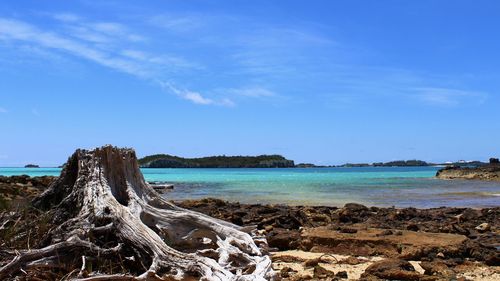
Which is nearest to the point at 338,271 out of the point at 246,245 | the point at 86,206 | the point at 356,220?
the point at 246,245

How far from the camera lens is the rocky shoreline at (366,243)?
784 centimetres

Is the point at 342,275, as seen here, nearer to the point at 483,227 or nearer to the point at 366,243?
the point at 366,243

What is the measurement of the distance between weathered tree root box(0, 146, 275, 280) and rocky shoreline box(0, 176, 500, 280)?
458mm

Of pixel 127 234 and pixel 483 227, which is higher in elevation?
pixel 127 234

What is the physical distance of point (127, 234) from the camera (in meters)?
6.61

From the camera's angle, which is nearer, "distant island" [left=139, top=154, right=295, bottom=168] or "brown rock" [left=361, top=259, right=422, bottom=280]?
"brown rock" [left=361, top=259, right=422, bottom=280]

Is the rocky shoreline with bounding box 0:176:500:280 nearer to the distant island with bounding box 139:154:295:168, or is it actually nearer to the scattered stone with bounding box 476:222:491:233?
the scattered stone with bounding box 476:222:491:233

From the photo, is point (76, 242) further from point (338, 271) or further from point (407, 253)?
point (407, 253)

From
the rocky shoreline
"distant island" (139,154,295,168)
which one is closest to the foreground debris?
the rocky shoreline

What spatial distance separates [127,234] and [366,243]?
5.40 metres

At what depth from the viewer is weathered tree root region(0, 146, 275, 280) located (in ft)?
20.1

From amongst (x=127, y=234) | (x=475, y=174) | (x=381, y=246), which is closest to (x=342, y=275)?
(x=381, y=246)

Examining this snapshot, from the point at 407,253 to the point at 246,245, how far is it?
335 cm

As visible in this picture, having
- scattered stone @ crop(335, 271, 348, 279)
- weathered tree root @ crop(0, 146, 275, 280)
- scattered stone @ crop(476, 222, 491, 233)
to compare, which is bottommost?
scattered stone @ crop(335, 271, 348, 279)
